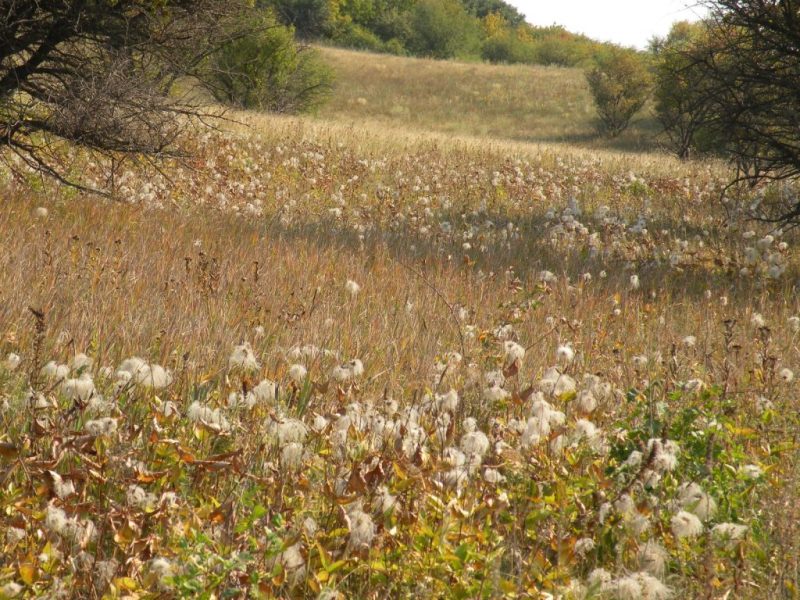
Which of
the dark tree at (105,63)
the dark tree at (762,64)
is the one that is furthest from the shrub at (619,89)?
the dark tree at (105,63)

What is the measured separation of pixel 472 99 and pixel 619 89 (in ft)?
38.6

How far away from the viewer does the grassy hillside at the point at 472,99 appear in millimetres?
45031

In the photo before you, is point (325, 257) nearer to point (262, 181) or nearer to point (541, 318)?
point (541, 318)

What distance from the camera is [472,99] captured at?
5262 centimetres

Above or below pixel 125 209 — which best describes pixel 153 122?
above

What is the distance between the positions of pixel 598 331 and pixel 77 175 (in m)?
8.01

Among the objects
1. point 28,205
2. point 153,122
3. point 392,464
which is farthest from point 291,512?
point 153,122

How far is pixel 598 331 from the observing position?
6.20m

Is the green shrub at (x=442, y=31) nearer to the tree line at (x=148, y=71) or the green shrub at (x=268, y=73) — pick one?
the green shrub at (x=268, y=73)

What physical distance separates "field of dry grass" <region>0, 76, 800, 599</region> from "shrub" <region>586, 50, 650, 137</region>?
120 feet

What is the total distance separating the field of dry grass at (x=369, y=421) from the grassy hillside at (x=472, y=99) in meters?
34.7

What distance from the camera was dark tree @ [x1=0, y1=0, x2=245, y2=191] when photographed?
308 inches

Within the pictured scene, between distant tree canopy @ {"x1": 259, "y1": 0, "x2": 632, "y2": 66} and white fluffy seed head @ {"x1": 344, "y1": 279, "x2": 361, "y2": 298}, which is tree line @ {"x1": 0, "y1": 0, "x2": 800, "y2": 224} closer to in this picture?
white fluffy seed head @ {"x1": 344, "y1": 279, "x2": 361, "y2": 298}

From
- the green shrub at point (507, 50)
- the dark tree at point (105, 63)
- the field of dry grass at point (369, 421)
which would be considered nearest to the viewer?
the field of dry grass at point (369, 421)
